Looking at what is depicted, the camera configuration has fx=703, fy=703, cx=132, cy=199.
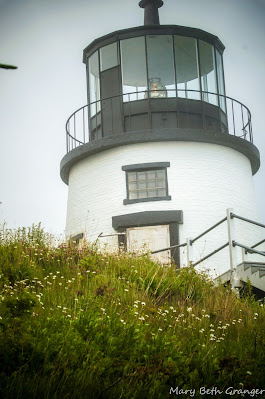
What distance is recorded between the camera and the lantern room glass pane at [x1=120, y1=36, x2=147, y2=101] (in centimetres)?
2100

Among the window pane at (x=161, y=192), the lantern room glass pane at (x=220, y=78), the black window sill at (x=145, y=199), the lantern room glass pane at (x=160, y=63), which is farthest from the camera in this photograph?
the lantern room glass pane at (x=220, y=78)

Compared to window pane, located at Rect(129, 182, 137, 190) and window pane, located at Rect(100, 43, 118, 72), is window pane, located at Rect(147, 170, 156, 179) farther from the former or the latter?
window pane, located at Rect(100, 43, 118, 72)

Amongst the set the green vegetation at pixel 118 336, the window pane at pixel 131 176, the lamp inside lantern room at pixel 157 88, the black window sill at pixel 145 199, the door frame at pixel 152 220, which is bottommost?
the green vegetation at pixel 118 336

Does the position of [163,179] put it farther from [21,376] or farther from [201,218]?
[21,376]

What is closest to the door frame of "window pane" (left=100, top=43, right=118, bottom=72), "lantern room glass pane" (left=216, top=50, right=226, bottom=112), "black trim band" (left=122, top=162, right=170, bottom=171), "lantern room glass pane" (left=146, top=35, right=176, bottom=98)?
"black trim band" (left=122, top=162, right=170, bottom=171)

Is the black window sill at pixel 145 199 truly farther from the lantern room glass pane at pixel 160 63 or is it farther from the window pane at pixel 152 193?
the lantern room glass pane at pixel 160 63

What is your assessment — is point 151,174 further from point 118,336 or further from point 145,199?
point 118,336

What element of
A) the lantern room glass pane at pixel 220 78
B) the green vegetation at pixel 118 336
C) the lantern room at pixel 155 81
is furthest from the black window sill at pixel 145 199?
the green vegetation at pixel 118 336

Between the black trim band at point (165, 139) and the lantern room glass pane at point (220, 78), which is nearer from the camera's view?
the black trim band at point (165, 139)

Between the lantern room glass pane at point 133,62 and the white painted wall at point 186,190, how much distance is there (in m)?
2.13

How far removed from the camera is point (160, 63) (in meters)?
21.3

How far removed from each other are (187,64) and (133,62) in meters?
1.75

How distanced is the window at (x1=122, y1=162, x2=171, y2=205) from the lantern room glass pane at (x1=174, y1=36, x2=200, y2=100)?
8.52 feet

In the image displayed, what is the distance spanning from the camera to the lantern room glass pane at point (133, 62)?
21.0m
